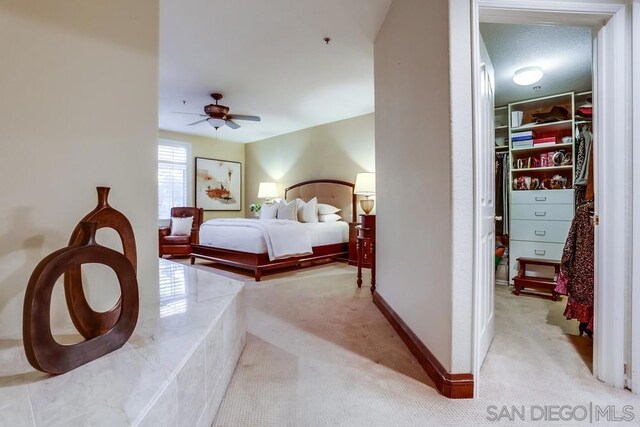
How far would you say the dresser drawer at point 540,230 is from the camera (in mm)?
3256

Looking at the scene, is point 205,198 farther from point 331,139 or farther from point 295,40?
point 295,40

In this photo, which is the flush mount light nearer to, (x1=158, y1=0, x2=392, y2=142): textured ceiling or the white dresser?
the white dresser

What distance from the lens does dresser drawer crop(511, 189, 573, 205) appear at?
10.6ft

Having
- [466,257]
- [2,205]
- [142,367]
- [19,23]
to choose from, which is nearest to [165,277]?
[2,205]

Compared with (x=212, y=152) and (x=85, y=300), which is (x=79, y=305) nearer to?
(x=85, y=300)

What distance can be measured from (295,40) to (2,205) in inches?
100

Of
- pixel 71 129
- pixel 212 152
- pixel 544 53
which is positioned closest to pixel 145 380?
pixel 71 129

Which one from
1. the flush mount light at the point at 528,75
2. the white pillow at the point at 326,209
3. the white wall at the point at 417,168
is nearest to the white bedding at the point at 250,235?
the white pillow at the point at 326,209

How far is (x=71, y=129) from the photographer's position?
4.24 feet

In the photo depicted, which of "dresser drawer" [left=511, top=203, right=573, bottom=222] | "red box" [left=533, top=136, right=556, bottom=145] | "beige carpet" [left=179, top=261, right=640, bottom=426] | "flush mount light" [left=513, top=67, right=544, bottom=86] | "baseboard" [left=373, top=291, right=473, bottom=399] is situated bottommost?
"beige carpet" [left=179, top=261, right=640, bottom=426]

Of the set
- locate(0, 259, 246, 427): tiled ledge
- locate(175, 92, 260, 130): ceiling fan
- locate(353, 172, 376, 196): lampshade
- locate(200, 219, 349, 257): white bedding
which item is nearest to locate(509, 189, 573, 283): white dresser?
locate(353, 172, 376, 196): lampshade

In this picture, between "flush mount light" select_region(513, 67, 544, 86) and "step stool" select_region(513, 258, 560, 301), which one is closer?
"flush mount light" select_region(513, 67, 544, 86)

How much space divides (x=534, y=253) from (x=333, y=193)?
10.4 ft

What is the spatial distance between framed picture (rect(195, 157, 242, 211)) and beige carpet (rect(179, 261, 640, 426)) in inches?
177
